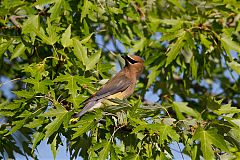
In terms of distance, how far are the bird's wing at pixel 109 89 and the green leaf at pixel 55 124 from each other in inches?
6.3

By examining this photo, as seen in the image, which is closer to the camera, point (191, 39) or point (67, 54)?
point (67, 54)

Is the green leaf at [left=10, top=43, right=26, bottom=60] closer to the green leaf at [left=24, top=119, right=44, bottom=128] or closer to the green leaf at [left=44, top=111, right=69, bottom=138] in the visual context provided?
the green leaf at [left=24, top=119, right=44, bottom=128]

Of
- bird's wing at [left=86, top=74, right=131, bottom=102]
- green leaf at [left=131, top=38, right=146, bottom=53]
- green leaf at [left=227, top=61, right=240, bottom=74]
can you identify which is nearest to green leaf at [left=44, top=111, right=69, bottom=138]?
bird's wing at [left=86, top=74, right=131, bottom=102]

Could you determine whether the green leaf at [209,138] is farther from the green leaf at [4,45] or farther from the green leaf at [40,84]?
the green leaf at [4,45]

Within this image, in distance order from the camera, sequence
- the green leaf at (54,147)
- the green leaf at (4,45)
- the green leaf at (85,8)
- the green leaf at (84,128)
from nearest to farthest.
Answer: the green leaf at (84,128) → the green leaf at (54,147) → the green leaf at (4,45) → the green leaf at (85,8)

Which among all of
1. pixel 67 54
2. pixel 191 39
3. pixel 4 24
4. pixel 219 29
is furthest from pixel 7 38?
pixel 219 29

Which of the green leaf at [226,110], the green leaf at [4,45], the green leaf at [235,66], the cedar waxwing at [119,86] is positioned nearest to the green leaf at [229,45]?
the green leaf at [235,66]

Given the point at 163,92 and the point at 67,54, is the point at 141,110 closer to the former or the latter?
the point at 67,54

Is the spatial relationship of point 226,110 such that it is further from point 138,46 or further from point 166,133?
point 138,46

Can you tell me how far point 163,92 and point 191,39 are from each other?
3.26 ft

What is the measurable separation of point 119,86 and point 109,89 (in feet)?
0.43

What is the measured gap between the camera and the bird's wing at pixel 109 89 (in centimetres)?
422

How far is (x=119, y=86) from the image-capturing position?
465cm

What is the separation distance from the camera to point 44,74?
4.52 metres
